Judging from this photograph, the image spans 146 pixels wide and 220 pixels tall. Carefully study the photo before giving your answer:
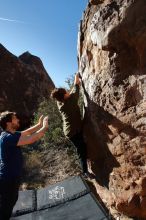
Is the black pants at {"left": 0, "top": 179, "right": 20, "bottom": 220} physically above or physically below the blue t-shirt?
below

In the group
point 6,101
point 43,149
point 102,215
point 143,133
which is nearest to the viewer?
point 143,133

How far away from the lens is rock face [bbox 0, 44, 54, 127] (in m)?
19.9

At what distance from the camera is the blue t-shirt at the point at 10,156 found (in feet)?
16.9

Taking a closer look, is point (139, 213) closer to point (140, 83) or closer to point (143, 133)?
point (143, 133)

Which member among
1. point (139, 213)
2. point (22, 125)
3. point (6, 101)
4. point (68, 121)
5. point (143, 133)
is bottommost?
point (139, 213)

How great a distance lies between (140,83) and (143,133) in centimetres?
81

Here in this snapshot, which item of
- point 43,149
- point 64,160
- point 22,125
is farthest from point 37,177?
point 22,125

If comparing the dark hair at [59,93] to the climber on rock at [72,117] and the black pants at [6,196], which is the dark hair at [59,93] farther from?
the black pants at [6,196]

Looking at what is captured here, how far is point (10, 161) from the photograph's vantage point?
205 inches

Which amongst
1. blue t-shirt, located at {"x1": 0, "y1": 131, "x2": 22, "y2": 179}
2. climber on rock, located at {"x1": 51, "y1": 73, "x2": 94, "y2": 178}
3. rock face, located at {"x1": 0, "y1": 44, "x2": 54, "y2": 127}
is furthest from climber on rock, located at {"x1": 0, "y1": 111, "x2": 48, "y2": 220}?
rock face, located at {"x1": 0, "y1": 44, "x2": 54, "y2": 127}

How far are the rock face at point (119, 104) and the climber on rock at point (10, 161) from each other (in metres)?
1.43

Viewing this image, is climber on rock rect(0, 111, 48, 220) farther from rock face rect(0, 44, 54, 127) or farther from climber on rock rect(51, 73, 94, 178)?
rock face rect(0, 44, 54, 127)

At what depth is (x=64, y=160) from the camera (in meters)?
10.4

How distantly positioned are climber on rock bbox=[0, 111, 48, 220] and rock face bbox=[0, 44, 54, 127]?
13.5 metres
